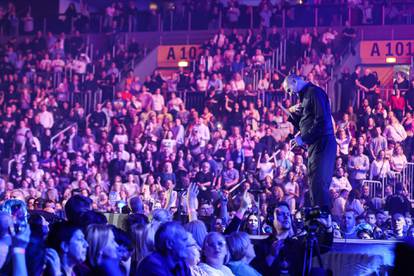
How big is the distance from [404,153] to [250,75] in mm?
6255

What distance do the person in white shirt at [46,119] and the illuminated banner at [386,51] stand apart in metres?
9.10

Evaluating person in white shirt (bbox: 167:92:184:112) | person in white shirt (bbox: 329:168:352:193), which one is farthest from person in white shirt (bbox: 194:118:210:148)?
person in white shirt (bbox: 329:168:352:193)

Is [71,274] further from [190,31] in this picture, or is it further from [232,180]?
[190,31]

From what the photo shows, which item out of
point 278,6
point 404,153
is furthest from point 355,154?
point 278,6

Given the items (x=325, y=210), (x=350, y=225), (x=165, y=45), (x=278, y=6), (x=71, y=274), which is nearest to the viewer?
(x=71, y=274)

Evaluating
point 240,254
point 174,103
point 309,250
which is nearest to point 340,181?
point 174,103

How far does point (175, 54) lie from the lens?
88.8ft

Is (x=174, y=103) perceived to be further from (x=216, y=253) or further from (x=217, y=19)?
(x=216, y=253)

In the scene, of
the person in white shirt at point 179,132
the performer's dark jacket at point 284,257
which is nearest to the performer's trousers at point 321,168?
the performer's dark jacket at point 284,257

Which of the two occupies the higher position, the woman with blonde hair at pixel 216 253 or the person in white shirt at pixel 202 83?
the person in white shirt at pixel 202 83

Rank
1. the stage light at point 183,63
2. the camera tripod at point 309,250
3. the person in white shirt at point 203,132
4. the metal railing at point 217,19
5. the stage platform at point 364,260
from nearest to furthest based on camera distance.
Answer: the camera tripod at point 309,250, the stage platform at point 364,260, the person in white shirt at point 203,132, the metal railing at point 217,19, the stage light at point 183,63

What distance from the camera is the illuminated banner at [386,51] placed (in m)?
24.2

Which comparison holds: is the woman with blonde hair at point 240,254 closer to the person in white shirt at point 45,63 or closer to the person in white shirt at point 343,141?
the person in white shirt at point 343,141

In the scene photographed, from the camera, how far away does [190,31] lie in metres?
27.1
